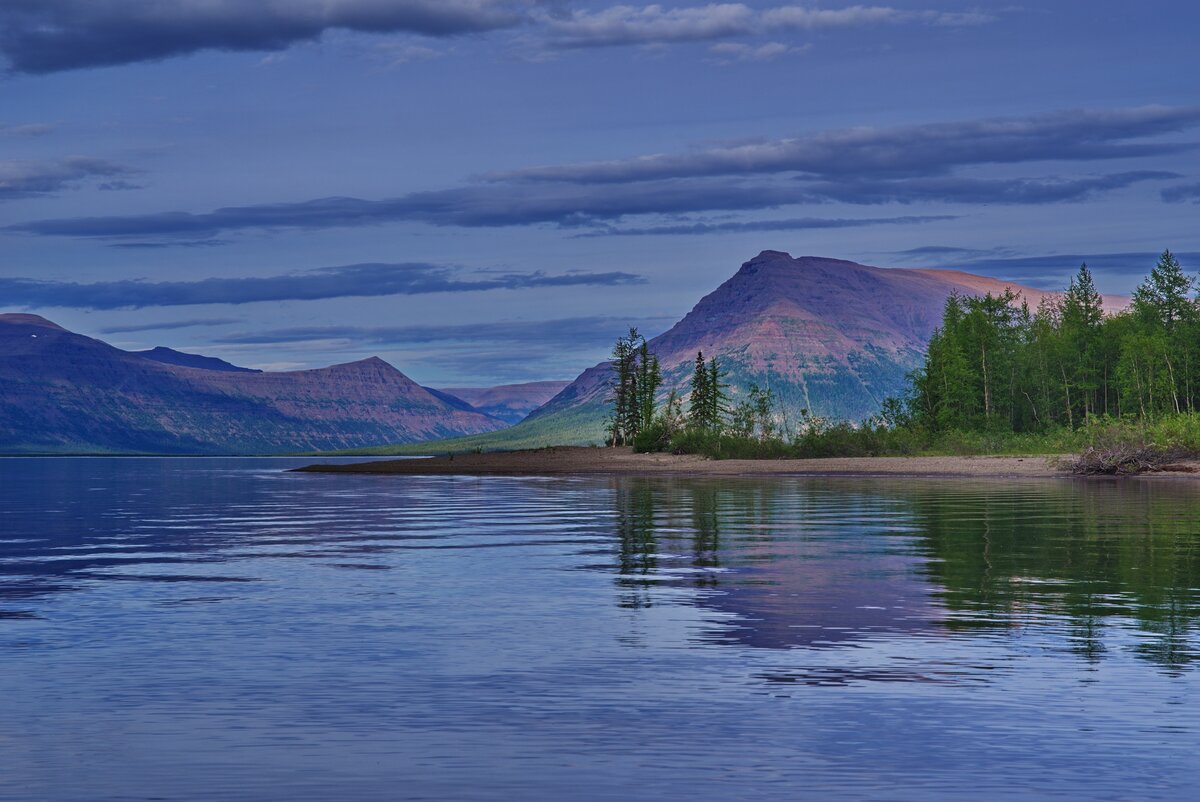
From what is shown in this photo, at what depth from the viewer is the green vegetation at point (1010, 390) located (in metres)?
124

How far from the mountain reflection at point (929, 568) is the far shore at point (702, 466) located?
39.8m

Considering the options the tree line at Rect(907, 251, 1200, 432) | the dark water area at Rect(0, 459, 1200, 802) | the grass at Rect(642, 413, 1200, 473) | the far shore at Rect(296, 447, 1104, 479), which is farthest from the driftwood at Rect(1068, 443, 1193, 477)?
the dark water area at Rect(0, 459, 1200, 802)

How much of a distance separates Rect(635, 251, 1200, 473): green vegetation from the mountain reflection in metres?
65.4

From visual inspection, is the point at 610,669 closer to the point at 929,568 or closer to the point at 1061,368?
the point at 929,568

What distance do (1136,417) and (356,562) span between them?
11109 centimetres

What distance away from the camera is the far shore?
327 ft

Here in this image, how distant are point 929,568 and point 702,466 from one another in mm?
90025

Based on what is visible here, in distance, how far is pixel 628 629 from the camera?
21469 millimetres

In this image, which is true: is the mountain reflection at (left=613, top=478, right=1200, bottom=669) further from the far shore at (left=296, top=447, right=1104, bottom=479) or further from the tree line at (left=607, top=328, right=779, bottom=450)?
the tree line at (left=607, top=328, right=779, bottom=450)

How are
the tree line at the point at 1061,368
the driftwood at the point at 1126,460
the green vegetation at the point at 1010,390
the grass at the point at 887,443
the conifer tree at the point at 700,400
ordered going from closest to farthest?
the driftwood at the point at 1126,460
the grass at the point at 887,443
the green vegetation at the point at 1010,390
the tree line at the point at 1061,368
the conifer tree at the point at 700,400

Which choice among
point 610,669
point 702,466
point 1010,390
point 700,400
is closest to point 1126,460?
point 702,466

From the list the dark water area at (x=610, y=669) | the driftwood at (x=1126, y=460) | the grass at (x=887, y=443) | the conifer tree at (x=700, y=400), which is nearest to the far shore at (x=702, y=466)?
the driftwood at (x=1126, y=460)

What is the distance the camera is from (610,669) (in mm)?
17922

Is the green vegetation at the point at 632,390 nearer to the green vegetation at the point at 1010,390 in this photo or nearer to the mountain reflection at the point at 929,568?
the green vegetation at the point at 1010,390
